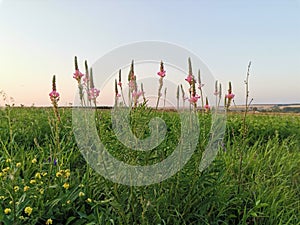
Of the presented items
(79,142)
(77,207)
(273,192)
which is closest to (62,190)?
(77,207)

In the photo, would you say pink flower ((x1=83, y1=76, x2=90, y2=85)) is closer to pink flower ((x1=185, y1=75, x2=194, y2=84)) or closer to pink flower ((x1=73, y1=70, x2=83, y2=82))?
pink flower ((x1=73, y1=70, x2=83, y2=82))

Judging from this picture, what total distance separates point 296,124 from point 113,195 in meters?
5.47

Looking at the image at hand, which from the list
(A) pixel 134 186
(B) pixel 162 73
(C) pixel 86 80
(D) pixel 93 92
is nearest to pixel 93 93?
(D) pixel 93 92

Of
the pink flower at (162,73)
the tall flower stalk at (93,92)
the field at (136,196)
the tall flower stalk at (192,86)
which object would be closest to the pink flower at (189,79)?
the tall flower stalk at (192,86)

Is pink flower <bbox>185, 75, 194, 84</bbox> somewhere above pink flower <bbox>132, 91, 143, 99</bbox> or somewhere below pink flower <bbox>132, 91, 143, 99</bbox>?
above

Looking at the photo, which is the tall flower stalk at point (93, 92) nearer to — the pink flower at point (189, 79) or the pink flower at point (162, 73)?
the pink flower at point (162, 73)

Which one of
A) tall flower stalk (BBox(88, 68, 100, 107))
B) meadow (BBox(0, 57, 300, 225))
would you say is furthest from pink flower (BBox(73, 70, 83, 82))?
tall flower stalk (BBox(88, 68, 100, 107))

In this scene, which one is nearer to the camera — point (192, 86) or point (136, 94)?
point (136, 94)

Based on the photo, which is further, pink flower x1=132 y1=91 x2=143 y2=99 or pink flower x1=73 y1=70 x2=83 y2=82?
pink flower x1=73 y1=70 x2=83 y2=82

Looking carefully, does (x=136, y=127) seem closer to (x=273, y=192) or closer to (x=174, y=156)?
(x=174, y=156)

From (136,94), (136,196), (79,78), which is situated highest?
(79,78)

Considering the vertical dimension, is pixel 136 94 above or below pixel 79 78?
below

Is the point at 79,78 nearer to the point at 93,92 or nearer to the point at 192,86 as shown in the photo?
→ the point at 93,92

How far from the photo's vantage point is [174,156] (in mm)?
2062
